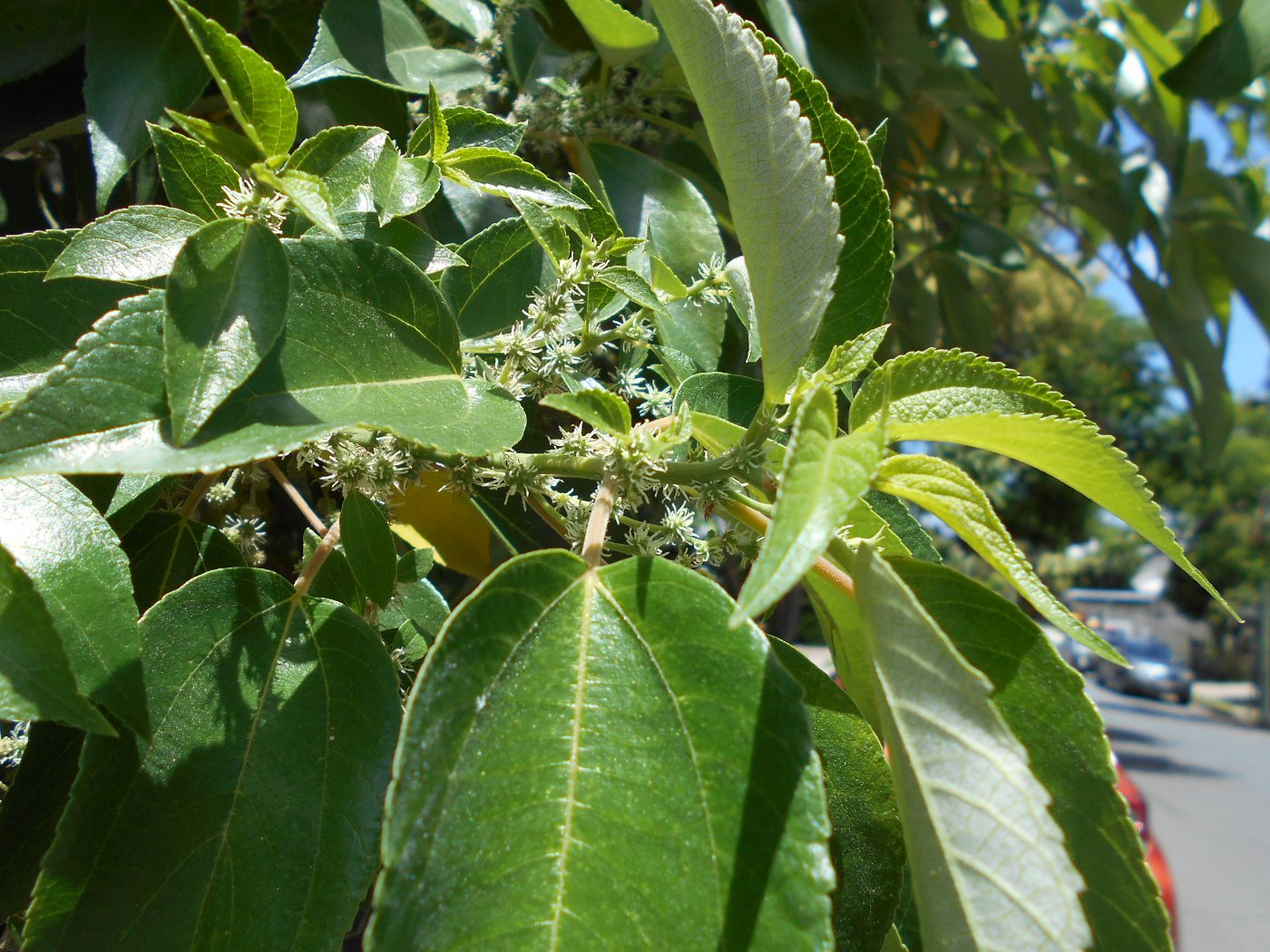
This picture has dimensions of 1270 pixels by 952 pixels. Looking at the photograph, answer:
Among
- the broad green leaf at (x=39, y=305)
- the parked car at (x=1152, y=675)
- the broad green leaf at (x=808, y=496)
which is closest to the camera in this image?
the broad green leaf at (x=808, y=496)

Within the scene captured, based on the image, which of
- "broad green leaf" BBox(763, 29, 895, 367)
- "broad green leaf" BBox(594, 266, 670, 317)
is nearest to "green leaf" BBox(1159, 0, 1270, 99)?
"broad green leaf" BBox(763, 29, 895, 367)

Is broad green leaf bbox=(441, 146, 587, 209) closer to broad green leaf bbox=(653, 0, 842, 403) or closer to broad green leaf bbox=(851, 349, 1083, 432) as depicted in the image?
broad green leaf bbox=(653, 0, 842, 403)

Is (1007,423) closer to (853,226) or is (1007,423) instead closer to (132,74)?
(853,226)

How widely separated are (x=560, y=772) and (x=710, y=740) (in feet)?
0.24

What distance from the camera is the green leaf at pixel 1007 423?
1.71 ft

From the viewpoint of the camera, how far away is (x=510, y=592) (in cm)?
49

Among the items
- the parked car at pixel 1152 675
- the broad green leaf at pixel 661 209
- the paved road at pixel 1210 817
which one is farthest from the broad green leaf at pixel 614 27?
the parked car at pixel 1152 675

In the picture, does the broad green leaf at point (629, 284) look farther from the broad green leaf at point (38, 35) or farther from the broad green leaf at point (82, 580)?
the broad green leaf at point (38, 35)

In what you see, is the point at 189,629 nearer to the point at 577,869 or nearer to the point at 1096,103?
the point at 577,869

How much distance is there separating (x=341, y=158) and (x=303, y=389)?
18cm

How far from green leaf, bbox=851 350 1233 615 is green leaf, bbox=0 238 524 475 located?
215 mm

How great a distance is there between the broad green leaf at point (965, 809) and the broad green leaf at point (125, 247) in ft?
1.40

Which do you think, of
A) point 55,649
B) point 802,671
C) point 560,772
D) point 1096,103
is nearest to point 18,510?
point 55,649

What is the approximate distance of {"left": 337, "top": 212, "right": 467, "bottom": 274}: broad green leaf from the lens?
66cm
